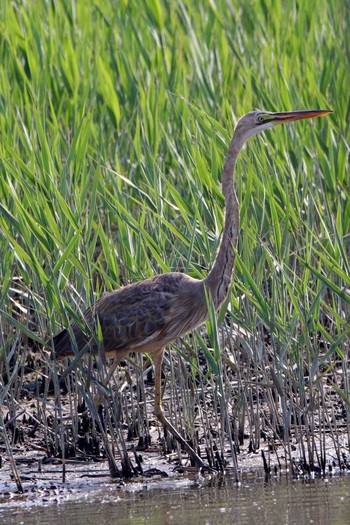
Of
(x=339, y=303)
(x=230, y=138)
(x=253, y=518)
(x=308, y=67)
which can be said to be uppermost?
(x=308, y=67)

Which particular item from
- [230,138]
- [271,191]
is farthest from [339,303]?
[230,138]

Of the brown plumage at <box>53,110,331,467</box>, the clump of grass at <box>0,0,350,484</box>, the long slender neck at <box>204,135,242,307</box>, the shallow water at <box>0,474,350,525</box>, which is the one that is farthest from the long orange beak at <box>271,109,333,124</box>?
the shallow water at <box>0,474,350,525</box>

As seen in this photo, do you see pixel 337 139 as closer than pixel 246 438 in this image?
No

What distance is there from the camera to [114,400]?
17.1 ft

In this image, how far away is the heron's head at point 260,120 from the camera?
222 inches

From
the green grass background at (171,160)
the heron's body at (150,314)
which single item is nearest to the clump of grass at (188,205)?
the green grass background at (171,160)

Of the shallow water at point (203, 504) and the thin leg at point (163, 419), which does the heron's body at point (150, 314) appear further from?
the shallow water at point (203, 504)

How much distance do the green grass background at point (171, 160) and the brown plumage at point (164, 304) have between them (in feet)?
0.39

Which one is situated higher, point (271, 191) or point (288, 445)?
point (271, 191)

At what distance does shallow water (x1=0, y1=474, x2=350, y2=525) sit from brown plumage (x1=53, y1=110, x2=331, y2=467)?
25.8 inches

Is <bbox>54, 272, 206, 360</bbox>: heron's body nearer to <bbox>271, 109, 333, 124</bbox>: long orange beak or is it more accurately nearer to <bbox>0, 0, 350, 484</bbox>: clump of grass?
<bbox>0, 0, 350, 484</bbox>: clump of grass

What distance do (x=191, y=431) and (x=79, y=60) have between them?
3.87 m

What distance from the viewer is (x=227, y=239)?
219 inches

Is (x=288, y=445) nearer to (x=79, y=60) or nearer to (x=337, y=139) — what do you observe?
(x=337, y=139)
